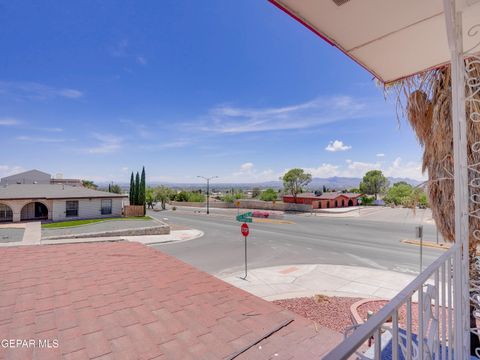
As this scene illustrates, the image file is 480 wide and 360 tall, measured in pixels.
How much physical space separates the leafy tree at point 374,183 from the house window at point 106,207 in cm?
5775

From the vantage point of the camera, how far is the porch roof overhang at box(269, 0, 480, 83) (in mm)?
2229

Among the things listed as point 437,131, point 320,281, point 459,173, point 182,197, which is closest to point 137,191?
point 182,197

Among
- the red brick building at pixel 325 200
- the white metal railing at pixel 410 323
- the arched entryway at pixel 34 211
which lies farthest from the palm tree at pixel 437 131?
the red brick building at pixel 325 200

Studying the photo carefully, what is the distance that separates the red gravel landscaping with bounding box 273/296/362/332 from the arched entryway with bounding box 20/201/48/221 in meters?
27.9

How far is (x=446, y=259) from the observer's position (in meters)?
1.96

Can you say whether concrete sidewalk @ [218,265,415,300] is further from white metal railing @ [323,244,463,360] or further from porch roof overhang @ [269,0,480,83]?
porch roof overhang @ [269,0,480,83]

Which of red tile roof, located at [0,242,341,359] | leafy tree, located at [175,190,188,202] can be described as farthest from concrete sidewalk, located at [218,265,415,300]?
leafy tree, located at [175,190,188,202]

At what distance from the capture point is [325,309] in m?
7.54

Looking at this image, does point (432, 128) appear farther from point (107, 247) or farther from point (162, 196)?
point (162, 196)

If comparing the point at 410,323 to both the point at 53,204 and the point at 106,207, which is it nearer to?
the point at 53,204

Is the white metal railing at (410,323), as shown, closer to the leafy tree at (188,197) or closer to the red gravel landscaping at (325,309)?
the red gravel landscaping at (325,309)

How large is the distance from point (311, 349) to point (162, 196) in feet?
171

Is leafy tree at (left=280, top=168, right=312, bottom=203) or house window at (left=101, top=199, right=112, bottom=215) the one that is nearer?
house window at (left=101, top=199, right=112, bottom=215)

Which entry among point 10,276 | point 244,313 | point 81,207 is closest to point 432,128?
point 244,313
